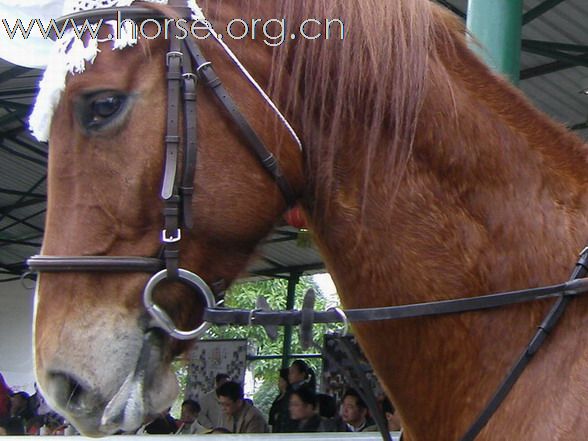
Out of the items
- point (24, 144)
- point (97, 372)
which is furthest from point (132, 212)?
point (24, 144)

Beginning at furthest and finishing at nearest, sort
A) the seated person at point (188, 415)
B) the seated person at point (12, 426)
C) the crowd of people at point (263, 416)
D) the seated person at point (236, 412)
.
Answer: the seated person at point (12, 426)
the seated person at point (188, 415)
the seated person at point (236, 412)
the crowd of people at point (263, 416)

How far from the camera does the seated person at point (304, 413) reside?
6.95 m

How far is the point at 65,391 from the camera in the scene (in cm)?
145

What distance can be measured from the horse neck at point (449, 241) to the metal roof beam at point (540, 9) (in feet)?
18.5

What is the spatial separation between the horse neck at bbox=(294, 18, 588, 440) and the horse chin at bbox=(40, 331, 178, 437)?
1.52 ft

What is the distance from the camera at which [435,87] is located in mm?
1659

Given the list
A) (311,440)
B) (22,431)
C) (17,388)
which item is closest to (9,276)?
(17,388)

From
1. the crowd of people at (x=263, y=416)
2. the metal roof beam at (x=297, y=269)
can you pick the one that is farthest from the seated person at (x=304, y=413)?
the metal roof beam at (x=297, y=269)

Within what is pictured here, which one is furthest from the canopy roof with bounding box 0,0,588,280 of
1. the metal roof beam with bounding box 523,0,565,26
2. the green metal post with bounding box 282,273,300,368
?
the green metal post with bounding box 282,273,300,368

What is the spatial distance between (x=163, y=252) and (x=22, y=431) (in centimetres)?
873

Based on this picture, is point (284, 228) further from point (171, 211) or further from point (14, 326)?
point (14, 326)

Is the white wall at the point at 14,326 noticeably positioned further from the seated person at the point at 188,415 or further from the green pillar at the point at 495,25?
the green pillar at the point at 495,25

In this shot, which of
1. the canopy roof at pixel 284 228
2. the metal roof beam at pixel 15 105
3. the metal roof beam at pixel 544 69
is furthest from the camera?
the metal roof beam at pixel 15 105

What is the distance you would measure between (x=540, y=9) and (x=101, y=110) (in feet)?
20.4
